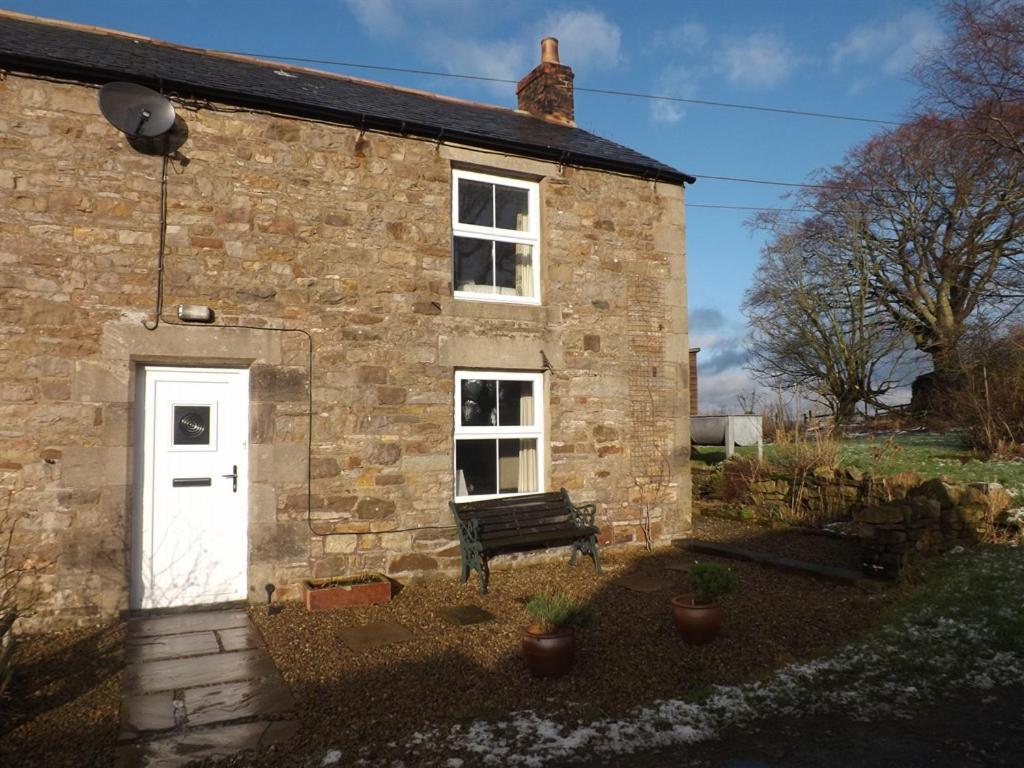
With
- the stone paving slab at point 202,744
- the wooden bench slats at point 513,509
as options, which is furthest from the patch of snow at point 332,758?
the wooden bench slats at point 513,509

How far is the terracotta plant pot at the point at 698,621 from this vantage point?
5.40 m

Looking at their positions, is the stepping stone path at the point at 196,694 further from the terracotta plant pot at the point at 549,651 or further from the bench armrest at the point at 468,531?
the bench armrest at the point at 468,531

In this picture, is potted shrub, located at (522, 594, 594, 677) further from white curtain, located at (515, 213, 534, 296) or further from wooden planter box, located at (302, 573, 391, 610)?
white curtain, located at (515, 213, 534, 296)

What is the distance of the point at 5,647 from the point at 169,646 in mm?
1386

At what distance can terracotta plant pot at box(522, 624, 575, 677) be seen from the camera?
15.8ft

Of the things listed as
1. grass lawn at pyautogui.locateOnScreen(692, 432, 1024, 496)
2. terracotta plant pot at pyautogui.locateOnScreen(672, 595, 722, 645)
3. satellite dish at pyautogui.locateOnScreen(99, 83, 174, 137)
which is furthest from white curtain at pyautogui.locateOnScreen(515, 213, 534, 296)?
grass lawn at pyautogui.locateOnScreen(692, 432, 1024, 496)

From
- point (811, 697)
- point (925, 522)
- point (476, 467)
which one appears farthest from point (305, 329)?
point (925, 522)

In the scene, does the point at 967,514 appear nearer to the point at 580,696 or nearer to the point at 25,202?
the point at 580,696

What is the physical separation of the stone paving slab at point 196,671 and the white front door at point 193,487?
1465 millimetres

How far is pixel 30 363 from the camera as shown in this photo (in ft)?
20.3

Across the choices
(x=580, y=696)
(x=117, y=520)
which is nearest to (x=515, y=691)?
(x=580, y=696)

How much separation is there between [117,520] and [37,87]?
3742 millimetres

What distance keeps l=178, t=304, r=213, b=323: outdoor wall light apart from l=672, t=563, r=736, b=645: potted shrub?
4.69 meters

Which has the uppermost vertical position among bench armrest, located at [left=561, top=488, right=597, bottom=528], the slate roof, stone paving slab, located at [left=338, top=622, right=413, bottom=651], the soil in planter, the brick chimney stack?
the brick chimney stack
